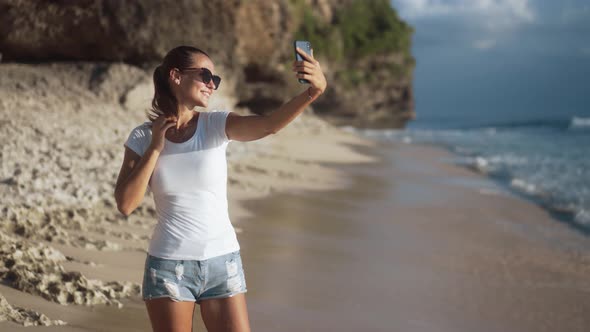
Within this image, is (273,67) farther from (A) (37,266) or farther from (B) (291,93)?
(A) (37,266)

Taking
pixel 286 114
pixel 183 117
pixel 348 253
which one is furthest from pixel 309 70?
pixel 348 253

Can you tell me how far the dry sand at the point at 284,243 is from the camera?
4.18 m

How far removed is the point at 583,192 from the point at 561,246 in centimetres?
561

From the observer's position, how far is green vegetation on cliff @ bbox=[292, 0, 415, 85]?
4556 centimetres

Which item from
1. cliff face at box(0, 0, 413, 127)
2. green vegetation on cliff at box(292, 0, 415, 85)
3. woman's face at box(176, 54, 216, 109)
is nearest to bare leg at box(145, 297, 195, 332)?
woman's face at box(176, 54, 216, 109)

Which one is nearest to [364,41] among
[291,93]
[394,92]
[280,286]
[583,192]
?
[394,92]

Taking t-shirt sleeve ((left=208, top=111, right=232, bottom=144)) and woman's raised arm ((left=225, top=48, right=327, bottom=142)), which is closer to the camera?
woman's raised arm ((left=225, top=48, right=327, bottom=142))

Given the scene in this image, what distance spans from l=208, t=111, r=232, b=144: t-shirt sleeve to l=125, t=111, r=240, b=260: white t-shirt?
4 centimetres

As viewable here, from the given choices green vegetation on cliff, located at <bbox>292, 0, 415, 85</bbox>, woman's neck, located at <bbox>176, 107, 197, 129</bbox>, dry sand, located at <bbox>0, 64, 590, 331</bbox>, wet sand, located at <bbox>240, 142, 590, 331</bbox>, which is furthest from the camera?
green vegetation on cliff, located at <bbox>292, 0, 415, 85</bbox>

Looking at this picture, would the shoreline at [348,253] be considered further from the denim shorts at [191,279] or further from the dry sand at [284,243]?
the denim shorts at [191,279]

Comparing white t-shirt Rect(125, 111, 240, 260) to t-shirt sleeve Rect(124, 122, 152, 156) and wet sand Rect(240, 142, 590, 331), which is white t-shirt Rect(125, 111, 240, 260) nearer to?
t-shirt sleeve Rect(124, 122, 152, 156)

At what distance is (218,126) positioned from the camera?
2.54 metres

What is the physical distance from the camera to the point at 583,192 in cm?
1248

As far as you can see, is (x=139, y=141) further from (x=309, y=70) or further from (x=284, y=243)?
(x=284, y=243)
